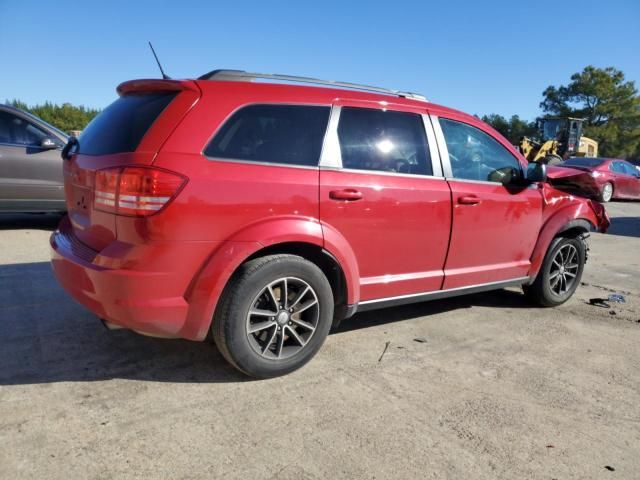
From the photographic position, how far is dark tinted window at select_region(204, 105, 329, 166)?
3.02 meters

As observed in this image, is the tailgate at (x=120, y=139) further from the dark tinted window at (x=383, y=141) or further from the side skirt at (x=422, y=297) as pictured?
the side skirt at (x=422, y=297)

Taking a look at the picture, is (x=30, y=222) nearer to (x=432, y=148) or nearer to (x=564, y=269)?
(x=432, y=148)

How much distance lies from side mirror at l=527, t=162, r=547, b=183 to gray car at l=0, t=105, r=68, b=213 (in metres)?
6.39

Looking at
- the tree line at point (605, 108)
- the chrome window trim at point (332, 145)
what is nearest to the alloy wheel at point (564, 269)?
the chrome window trim at point (332, 145)

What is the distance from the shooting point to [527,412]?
9.77ft

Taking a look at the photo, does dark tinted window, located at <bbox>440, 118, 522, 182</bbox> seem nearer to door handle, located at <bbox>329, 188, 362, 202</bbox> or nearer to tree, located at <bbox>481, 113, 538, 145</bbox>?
door handle, located at <bbox>329, 188, 362, 202</bbox>

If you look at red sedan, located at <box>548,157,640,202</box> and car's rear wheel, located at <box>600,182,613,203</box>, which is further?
car's rear wheel, located at <box>600,182,613,203</box>

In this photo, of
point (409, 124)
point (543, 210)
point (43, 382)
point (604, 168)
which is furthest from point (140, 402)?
point (604, 168)

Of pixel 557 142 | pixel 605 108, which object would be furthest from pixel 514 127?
pixel 557 142

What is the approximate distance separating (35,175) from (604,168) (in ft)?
53.1

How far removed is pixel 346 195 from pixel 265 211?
61 centimetres

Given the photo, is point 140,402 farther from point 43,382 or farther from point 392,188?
point 392,188

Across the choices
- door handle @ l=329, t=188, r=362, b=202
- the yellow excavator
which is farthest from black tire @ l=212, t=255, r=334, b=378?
the yellow excavator

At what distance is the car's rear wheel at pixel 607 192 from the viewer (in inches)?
642
